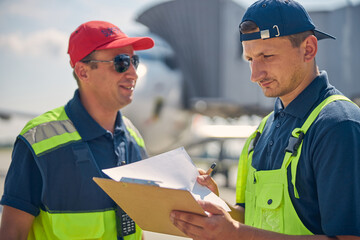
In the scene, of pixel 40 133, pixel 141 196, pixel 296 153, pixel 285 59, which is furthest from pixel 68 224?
pixel 285 59

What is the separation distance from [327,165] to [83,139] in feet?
4.22

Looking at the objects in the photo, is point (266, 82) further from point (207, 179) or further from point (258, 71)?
point (207, 179)

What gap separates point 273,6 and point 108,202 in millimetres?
1279

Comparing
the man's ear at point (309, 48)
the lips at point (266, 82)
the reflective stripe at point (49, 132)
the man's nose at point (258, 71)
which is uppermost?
the man's ear at point (309, 48)

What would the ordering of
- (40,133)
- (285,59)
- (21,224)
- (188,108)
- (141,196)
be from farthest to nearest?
1. (188,108)
2. (40,133)
3. (21,224)
4. (285,59)
5. (141,196)

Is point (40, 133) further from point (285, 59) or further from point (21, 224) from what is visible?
point (285, 59)

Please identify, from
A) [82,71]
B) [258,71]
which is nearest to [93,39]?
[82,71]

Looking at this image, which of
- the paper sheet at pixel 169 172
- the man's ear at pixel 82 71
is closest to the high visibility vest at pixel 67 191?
the man's ear at pixel 82 71

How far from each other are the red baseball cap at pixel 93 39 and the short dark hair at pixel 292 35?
0.81 m

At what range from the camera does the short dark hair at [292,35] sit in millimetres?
1692

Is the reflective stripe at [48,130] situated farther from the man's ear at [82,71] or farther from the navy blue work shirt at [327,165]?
the navy blue work shirt at [327,165]

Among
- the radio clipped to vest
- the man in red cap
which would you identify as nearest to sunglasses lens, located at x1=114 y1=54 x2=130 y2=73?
the man in red cap

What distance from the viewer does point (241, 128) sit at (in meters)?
14.9

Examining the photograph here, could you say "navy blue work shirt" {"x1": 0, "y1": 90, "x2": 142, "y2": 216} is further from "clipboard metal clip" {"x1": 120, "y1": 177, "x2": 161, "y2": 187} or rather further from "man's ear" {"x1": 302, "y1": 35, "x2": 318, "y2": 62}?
"man's ear" {"x1": 302, "y1": 35, "x2": 318, "y2": 62}
